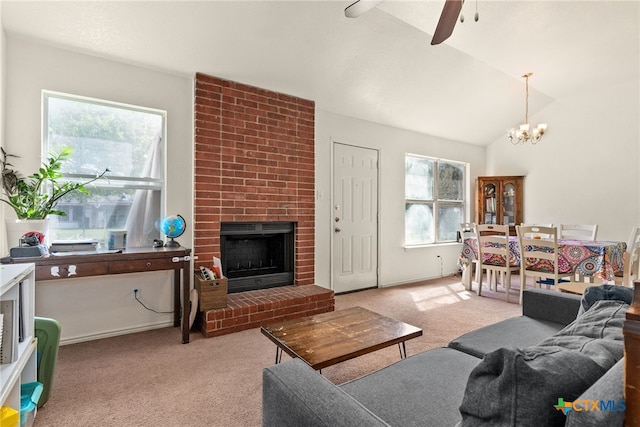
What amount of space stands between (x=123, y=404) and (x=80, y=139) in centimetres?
219

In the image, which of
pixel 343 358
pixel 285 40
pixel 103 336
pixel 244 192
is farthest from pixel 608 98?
pixel 103 336

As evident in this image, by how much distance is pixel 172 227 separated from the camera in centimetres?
286

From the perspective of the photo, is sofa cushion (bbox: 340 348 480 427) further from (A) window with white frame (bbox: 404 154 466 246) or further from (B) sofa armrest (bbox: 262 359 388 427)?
(A) window with white frame (bbox: 404 154 466 246)

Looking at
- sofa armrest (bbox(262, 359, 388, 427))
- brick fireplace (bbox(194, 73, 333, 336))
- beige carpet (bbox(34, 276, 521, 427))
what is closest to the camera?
sofa armrest (bbox(262, 359, 388, 427))

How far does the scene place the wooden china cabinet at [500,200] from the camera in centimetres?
579

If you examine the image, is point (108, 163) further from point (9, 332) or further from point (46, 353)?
point (9, 332)

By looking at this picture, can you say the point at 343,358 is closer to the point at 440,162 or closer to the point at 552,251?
the point at 552,251

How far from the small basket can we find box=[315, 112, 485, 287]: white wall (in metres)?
1.42

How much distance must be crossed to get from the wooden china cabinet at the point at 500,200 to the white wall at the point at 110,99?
511 centimetres

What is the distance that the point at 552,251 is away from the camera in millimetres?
3686

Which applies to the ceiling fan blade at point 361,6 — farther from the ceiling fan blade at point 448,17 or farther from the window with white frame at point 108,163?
the window with white frame at point 108,163

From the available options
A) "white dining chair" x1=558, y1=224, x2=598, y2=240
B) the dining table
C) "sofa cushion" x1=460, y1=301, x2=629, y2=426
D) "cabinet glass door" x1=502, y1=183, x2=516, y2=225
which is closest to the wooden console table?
"sofa cushion" x1=460, y1=301, x2=629, y2=426

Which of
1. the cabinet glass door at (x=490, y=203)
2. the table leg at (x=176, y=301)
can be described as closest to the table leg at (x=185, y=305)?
the table leg at (x=176, y=301)

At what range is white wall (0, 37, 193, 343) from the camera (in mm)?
2488
